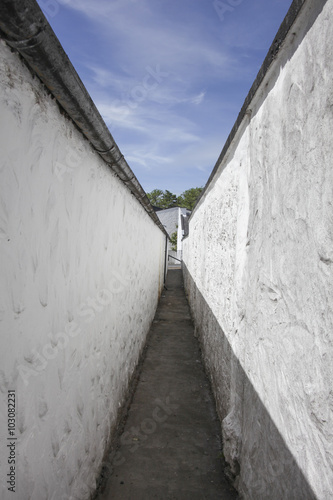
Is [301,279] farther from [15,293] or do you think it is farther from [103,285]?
[103,285]

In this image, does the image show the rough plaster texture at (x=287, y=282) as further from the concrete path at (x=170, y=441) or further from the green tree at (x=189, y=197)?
the green tree at (x=189, y=197)

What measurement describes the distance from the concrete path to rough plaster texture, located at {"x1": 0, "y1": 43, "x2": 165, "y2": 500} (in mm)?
373

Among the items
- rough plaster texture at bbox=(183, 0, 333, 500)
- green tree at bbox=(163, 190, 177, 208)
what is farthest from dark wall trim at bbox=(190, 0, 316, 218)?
green tree at bbox=(163, 190, 177, 208)

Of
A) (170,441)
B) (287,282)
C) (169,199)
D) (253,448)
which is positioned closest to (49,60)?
(287,282)

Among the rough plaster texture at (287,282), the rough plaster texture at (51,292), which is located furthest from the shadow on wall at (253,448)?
the rough plaster texture at (51,292)

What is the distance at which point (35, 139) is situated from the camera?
57.1 inches

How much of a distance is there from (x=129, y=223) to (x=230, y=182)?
4.69ft

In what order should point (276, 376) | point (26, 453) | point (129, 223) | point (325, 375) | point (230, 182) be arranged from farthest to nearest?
point (129, 223)
point (230, 182)
point (276, 376)
point (26, 453)
point (325, 375)

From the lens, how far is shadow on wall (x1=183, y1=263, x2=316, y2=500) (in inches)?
62.6

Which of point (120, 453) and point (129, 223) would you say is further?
point (129, 223)

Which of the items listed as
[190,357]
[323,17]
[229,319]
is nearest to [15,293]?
[323,17]

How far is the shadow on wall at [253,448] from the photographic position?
1.59 meters

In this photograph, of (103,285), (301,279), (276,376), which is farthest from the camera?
(103,285)

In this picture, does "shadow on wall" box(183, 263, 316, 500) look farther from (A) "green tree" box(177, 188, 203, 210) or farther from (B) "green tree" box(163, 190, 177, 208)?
(B) "green tree" box(163, 190, 177, 208)
